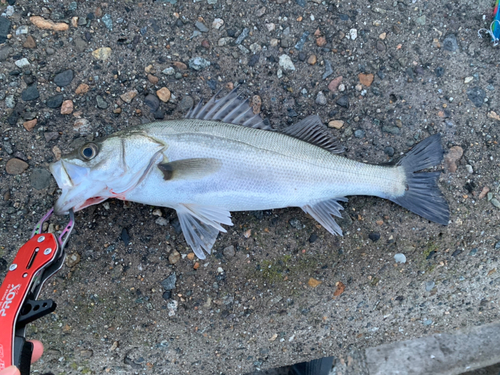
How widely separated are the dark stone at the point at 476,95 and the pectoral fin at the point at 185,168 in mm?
2455

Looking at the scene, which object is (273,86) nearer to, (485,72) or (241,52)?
(241,52)

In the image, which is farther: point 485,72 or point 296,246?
point 485,72

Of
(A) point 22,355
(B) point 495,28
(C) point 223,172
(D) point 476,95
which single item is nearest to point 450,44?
(B) point 495,28

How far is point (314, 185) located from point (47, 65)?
7.89 feet

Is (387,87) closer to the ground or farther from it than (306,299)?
farther from it

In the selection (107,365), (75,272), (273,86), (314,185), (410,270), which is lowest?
(107,365)

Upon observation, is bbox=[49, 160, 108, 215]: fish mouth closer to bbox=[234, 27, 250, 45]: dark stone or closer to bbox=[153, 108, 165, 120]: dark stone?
bbox=[153, 108, 165, 120]: dark stone

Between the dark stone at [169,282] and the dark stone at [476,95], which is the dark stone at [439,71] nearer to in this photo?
the dark stone at [476,95]

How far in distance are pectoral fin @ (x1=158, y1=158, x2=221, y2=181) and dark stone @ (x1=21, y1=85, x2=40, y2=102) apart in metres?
1.32

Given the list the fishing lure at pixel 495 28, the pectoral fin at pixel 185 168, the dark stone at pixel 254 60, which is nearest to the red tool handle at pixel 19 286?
the pectoral fin at pixel 185 168

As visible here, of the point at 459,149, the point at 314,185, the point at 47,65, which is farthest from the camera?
the point at 459,149

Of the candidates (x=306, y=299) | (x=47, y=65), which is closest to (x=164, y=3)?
(x=47, y=65)

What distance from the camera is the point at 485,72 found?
2.96 meters

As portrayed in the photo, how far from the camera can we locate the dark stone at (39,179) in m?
2.62
